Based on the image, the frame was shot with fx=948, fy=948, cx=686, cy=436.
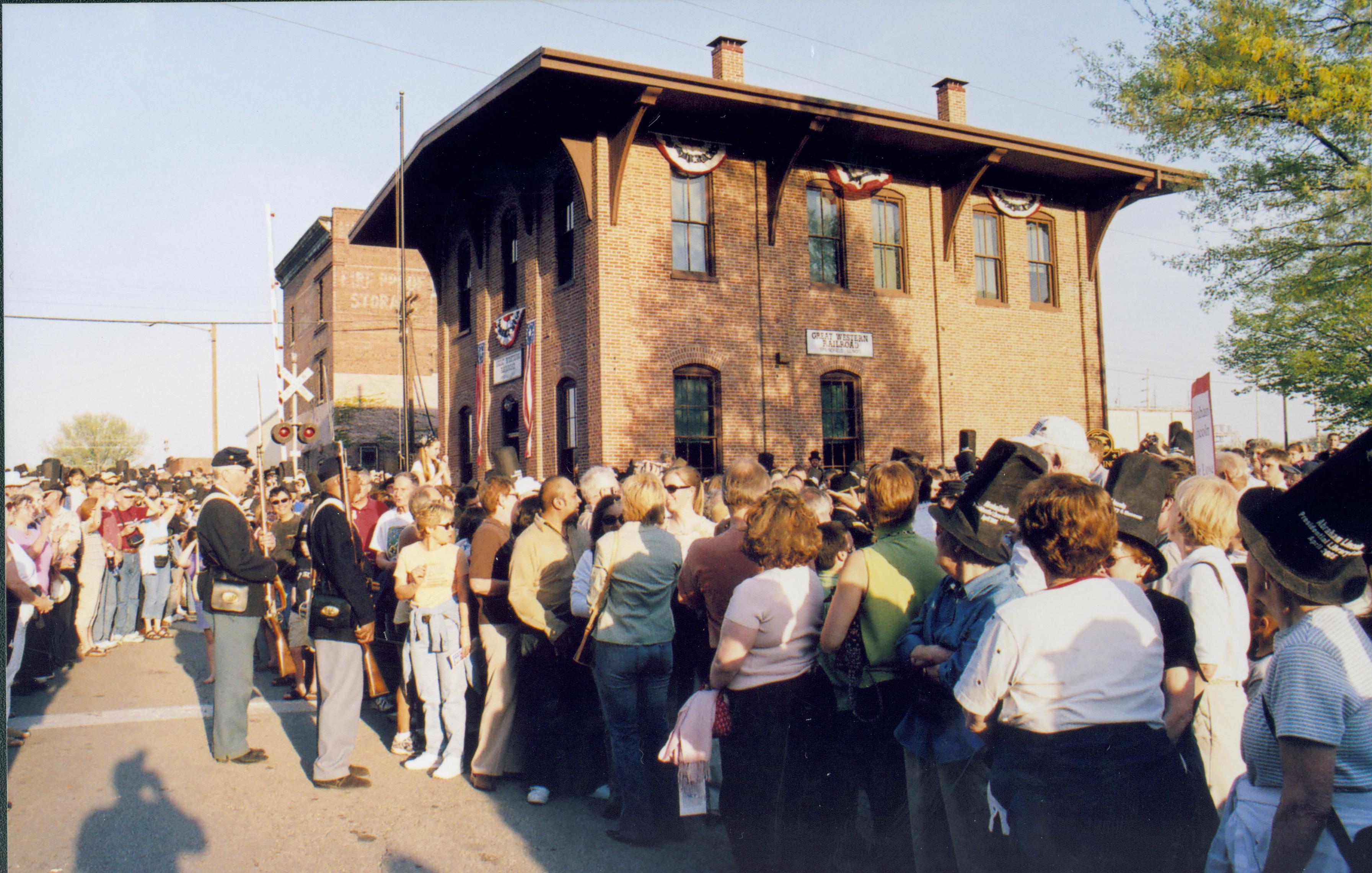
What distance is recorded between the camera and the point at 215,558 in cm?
679

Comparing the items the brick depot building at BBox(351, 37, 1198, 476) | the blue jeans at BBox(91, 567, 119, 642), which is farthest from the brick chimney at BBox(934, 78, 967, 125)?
the blue jeans at BBox(91, 567, 119, 642)

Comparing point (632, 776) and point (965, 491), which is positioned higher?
point (965, 491)

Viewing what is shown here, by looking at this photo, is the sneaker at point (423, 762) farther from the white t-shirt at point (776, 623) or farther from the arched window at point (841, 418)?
the arched window at point (841, 418)

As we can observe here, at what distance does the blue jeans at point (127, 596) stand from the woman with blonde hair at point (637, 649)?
32.3 ft

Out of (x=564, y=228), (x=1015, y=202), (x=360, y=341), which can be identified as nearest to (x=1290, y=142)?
(x=1015, y=202)

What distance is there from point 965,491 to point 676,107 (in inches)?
504

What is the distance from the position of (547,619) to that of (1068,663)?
3.74m

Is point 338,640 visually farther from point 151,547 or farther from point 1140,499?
point 151,547

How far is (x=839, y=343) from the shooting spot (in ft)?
56.9

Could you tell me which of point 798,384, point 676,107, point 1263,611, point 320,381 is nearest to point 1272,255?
point 798,384

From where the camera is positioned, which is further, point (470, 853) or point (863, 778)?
point (470, 853)

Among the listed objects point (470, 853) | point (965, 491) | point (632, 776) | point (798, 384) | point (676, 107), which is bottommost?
point (470, 853)

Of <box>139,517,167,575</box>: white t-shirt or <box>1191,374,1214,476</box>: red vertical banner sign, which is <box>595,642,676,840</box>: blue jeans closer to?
<box>1191,374,1214,476</box>: red vertical banner sign

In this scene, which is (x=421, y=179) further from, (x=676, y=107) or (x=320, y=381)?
(x=320, y=381)
